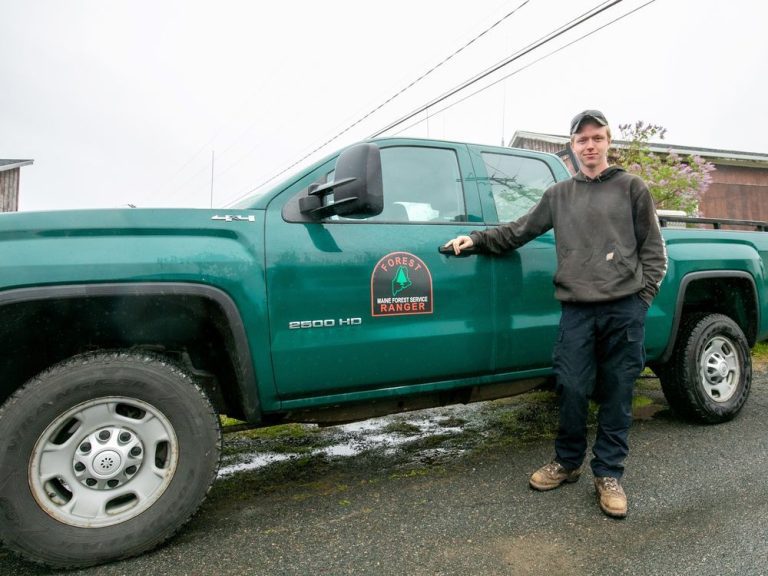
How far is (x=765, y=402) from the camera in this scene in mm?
4246

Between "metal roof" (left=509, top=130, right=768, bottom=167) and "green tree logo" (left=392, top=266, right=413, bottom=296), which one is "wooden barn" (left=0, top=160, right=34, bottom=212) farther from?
"green tree logo" (left=392, top=266, right=413, bottom=296)

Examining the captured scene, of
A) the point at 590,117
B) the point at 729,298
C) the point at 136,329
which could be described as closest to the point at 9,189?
the point at 136,329

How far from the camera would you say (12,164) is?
1569 centimetres

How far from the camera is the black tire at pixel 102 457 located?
2.03m

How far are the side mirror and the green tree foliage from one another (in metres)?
7.76

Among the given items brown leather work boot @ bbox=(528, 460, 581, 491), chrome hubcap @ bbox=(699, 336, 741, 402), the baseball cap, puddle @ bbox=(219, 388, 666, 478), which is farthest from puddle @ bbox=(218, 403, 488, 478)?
the baseball cap

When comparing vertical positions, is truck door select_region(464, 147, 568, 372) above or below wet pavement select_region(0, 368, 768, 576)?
above

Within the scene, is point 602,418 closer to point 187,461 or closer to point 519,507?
point 519,507

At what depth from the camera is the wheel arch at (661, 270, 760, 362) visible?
380cm

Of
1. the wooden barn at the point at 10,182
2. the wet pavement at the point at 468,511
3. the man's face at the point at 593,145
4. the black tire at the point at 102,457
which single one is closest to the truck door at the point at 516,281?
the man's face at the point at 593,145

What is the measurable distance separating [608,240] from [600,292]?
0.85ft

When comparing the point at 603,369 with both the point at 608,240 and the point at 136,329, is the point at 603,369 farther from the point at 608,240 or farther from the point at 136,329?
the point at 136,329

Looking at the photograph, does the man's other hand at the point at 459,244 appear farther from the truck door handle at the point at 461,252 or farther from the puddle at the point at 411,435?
the puddle at the point at 411,435

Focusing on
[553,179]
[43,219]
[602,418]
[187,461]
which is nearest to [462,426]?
[602,418]
